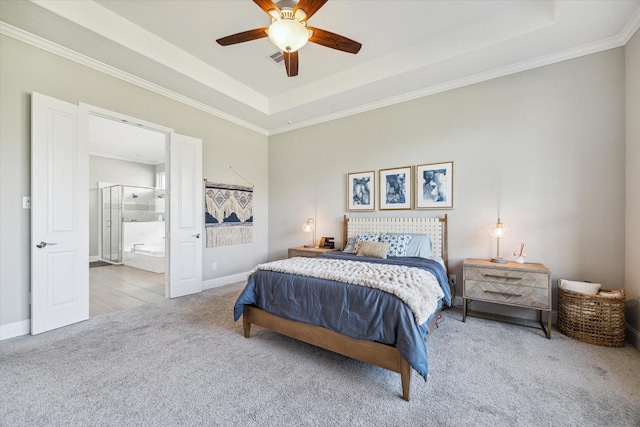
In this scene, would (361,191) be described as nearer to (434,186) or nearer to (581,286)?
(434,186)

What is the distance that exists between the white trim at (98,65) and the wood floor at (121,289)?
292cm

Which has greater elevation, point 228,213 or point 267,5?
point 267,5

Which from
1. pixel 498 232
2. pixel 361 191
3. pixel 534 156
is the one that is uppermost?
pixel 534 156

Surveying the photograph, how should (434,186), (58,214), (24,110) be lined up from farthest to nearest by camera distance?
(434,186) < (58,214) < (24,110)

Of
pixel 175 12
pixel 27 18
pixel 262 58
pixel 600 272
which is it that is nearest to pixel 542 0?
pixel 600 272

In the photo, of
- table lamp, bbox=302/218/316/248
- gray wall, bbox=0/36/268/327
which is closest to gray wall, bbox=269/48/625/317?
table lamp, bbox=302/218/316/248

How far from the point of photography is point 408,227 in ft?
12.5

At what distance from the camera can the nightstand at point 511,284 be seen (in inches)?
104

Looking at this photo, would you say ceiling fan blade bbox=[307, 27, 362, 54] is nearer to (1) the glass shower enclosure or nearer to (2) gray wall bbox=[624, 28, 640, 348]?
(2) gray wall bbox=[624, 28, 640, 348]

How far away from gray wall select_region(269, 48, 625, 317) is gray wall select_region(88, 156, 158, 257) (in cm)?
746

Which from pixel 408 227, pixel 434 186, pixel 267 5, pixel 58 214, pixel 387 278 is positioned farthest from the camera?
pixel 408 227

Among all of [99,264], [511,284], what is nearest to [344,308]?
[511,284]

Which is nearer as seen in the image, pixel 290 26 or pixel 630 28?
pixel 290 26

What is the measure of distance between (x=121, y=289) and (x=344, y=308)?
4172mm
